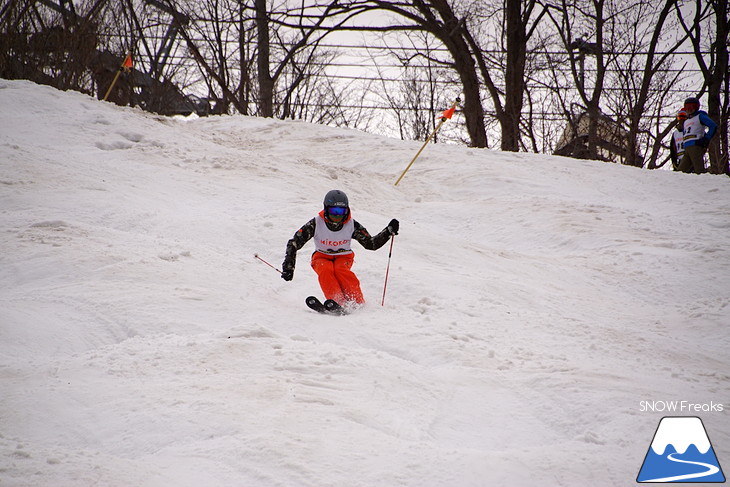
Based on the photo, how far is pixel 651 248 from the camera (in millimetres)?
7609

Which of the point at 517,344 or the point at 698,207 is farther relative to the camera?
the point at 698,207

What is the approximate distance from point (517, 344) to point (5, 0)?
47.2 ft

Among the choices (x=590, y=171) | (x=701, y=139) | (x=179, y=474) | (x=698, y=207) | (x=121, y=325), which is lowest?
(x=179, y=474)

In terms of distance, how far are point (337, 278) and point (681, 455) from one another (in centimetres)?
325

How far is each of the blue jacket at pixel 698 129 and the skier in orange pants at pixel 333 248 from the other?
9.20m

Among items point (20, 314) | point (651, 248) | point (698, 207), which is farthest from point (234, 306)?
point (698, 207)

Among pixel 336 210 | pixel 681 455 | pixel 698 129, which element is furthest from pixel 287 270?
pixel 698 129

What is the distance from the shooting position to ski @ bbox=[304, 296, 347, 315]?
4965mm

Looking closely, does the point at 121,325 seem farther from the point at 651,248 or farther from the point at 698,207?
the point at 698,207

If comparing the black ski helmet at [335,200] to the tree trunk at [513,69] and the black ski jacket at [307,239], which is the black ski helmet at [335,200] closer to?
the black ski jacket at [307,239]

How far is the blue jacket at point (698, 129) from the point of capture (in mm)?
11680

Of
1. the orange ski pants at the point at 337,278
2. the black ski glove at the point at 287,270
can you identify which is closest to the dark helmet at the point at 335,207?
the orange ski pants at the point at 337,278

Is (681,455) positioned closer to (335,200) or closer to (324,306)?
(324,306)

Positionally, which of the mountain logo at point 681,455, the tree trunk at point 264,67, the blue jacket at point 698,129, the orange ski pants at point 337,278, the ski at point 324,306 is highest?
the tree trunk at point 264,67
